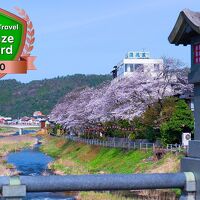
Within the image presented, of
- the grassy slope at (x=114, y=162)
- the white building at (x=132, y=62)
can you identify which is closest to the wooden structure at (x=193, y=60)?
the grassy slope at (x=114, y=162)

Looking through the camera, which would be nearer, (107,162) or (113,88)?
(107,162)

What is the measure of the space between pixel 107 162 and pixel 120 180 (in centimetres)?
4004

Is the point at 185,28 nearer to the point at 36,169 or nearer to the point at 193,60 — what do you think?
the point at 193,60

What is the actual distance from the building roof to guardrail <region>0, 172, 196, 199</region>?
2.05 metres

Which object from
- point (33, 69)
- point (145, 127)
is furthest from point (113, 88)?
point (33, 69)

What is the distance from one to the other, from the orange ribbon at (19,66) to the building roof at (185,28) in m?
2.23

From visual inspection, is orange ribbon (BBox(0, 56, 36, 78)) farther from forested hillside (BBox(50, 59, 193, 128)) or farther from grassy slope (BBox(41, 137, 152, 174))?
forested hillside (BBox(50, 59, 193, 128))

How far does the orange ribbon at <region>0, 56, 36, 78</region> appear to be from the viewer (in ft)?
25.4

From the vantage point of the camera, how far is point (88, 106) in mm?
69750

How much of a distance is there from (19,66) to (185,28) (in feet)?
8.75

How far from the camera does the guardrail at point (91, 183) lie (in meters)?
6.45

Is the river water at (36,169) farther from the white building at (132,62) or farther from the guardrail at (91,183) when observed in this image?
the white building at (132,62)

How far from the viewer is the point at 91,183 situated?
6.71 metres

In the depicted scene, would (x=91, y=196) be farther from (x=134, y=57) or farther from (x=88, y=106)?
(x=134, y=57)
